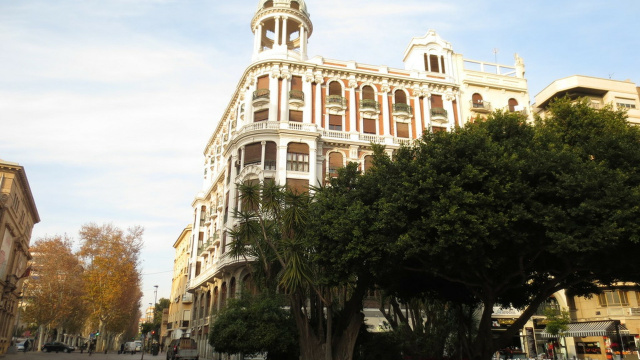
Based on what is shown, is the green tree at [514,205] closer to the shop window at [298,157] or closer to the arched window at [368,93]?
the shop window at [298,157]

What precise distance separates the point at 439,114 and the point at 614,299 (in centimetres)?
2220

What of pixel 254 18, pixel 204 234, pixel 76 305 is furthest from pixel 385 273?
pixel 76 305

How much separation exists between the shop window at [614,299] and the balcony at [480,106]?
19032 millimetres

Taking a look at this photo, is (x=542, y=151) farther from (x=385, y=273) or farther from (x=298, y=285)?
(x=298, y=285)

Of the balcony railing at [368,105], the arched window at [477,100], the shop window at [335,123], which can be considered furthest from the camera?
the arched window at [477,100]

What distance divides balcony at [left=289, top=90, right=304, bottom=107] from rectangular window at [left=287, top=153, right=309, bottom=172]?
4.82 m

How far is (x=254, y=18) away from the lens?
42.4 meters

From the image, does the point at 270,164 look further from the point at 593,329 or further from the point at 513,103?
the point at 593,329

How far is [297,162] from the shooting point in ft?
120

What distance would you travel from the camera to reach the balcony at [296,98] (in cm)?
3853

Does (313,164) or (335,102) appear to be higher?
(335,102)

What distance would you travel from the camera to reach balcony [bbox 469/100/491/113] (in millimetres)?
42562

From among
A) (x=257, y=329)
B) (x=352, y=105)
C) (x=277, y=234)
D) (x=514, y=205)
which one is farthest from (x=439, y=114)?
(x=514, y=205)

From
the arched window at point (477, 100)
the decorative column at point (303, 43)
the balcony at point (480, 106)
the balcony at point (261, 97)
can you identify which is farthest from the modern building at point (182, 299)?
the arched window at point (477, 100)
